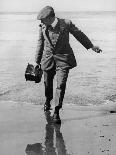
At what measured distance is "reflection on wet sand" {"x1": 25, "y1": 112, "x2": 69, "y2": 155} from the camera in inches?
226

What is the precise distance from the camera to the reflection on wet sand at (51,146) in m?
5.74

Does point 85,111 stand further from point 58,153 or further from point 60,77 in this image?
point 58,153

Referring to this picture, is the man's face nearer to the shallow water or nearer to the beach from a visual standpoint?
the beach

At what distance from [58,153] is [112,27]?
2188cm

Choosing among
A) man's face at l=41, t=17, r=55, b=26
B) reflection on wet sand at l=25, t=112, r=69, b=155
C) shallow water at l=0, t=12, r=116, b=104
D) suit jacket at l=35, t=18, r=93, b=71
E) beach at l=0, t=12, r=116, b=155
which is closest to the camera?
reflection on wet sand at l=25, t=112, r=69, b=155

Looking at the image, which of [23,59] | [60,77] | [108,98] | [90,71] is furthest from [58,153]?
[23,59]

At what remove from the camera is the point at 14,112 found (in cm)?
779

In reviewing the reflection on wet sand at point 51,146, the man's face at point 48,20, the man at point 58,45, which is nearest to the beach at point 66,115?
the reflection on wet sand at point 51,146

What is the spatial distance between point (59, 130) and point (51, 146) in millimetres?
754

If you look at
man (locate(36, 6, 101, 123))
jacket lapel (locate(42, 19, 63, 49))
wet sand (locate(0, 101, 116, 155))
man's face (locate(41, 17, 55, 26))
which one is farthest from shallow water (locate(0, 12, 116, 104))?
man's face (locate(41, 17, 55, 26))

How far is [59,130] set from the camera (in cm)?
671

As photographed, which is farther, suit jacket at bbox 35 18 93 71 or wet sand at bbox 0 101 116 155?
suit jacket at bbox 35 18 93 71

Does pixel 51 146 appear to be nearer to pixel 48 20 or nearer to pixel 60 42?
pixel 60 42

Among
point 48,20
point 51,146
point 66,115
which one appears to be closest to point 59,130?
point 51,146
